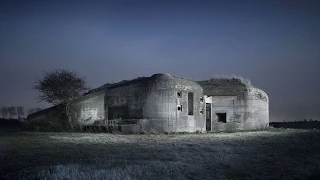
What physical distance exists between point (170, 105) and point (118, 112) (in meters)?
4.35

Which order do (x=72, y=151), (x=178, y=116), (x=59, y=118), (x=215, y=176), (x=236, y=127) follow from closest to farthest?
(x=215, y=176) < (x=72, y=151) < (x=178, y=116) < (x=59, y=118) < (x=236, y=127)

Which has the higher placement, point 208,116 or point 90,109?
point 90,109

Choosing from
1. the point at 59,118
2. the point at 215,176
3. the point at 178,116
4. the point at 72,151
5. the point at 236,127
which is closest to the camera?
the point at 215,176

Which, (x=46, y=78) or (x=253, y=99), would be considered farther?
(x=253, y=99)

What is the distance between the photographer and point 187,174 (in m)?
7.50

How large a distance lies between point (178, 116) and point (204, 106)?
381 centimetres

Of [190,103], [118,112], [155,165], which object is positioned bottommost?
[155,165]

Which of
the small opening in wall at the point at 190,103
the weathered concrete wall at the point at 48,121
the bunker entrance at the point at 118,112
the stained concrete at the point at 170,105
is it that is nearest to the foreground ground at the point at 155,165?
the stained concrete at the point at 170,105

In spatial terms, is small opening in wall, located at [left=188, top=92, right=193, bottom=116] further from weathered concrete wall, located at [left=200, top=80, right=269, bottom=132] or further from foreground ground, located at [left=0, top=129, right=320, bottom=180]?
foreground ground, located at [left=0, top=129, right=320, bottom=180]

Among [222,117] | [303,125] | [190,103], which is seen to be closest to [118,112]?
[190,103]

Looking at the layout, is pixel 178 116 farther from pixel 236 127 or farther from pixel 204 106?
pixel 236 127

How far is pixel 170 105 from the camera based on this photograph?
72.9 ft

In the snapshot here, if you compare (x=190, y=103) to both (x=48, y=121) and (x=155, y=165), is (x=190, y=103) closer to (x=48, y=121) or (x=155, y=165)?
(x=48, y=121)

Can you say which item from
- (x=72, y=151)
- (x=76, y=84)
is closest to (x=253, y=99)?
(x=76, y=84)
